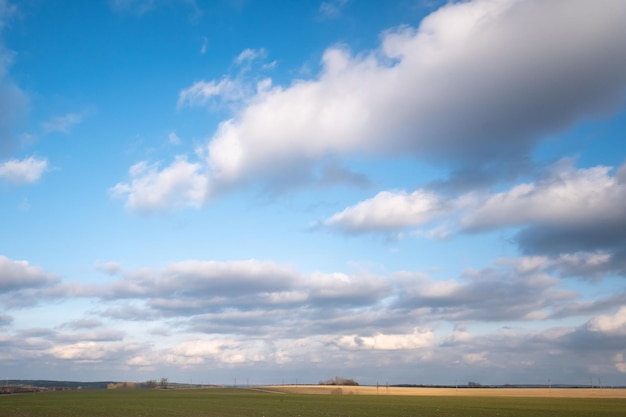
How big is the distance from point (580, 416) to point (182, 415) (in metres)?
51.2

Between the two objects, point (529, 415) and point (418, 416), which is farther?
point (529, 415)

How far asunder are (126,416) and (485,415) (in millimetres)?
45827

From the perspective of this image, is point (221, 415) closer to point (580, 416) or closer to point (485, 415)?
point (485, 415)

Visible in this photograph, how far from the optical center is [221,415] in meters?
68.6

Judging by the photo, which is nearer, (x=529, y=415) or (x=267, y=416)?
(x=267, y=416)

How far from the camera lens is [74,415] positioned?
69938mm

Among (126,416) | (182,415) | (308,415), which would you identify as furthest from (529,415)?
(126,416)

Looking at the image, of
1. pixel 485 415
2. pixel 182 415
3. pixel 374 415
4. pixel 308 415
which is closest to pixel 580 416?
pixel 485 415

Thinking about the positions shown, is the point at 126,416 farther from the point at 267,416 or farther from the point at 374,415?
the point at 374,415

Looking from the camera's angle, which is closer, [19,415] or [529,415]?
[19,415]

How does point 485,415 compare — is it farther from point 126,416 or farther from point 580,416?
point 126,416

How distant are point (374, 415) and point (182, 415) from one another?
2433 cm

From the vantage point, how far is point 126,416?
68.1 metres

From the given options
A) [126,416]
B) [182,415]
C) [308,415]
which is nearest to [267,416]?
[308,415]
